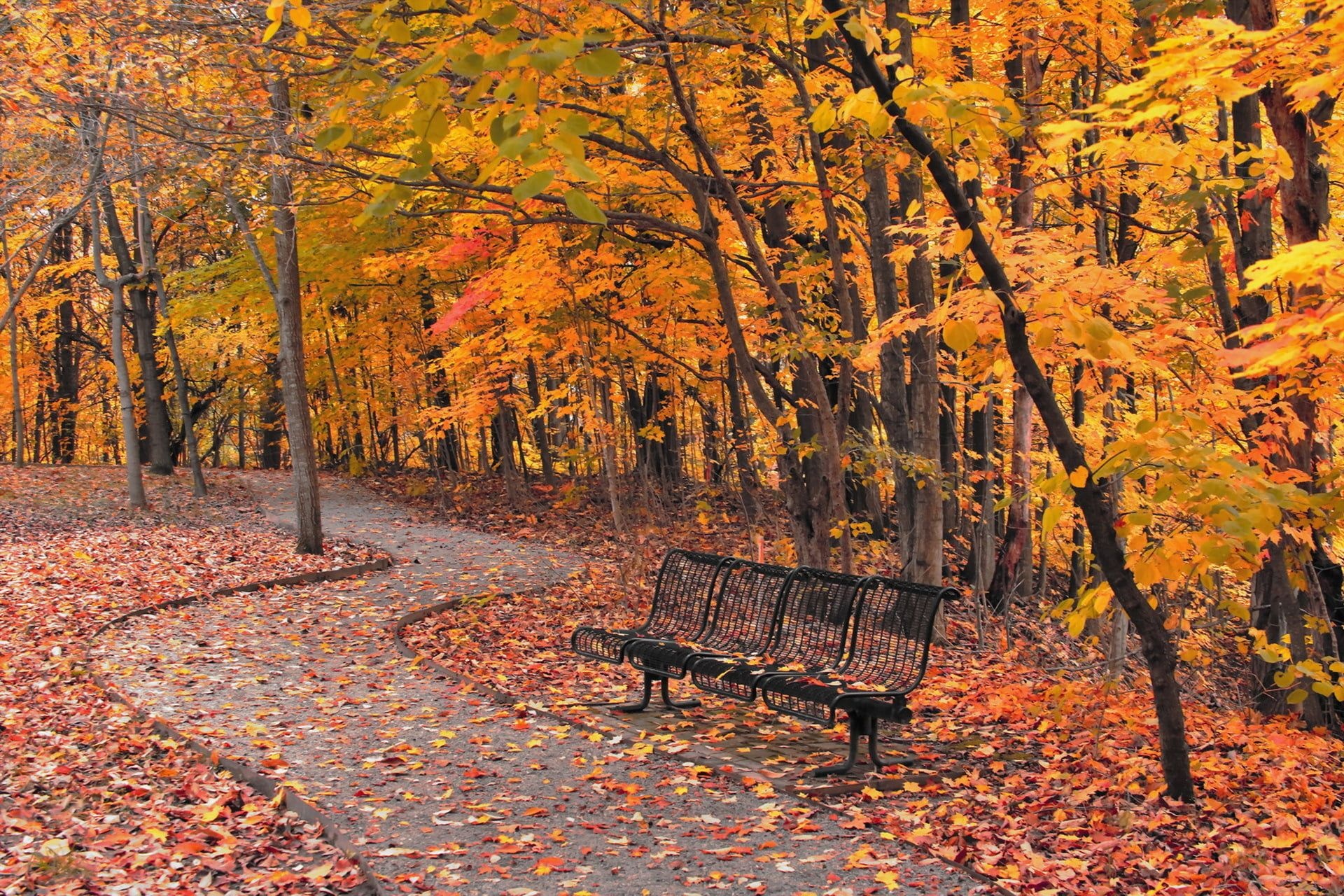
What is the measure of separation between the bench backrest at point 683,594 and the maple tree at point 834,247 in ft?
4.59

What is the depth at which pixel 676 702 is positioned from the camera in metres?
7.26

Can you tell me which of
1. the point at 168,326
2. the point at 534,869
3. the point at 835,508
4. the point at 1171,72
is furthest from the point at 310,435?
the point at 1171,72

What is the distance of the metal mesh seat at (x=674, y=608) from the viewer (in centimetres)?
738

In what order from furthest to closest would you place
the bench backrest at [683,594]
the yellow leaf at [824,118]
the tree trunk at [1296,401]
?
the bench backrest at [683,594]
the tree trunk at [1296,401]
the yellow leaf at [824,118]

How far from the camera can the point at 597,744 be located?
19.8 ft

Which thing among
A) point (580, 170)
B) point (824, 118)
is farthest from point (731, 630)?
point (580, 170)

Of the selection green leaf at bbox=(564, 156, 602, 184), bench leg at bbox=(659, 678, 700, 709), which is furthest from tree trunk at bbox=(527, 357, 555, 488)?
green leaf at bbox=(564, 156, 602, 184)

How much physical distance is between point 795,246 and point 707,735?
608cm

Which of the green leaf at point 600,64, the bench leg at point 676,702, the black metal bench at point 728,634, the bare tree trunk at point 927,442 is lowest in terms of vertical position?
the bench leg at point 676,702

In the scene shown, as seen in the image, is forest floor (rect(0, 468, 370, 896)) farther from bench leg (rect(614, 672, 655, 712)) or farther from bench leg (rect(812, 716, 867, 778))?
bench leg (rect(614, 672, 655, 712))

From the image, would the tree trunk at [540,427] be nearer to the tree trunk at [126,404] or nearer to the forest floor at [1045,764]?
the tree trunk at [126,404]

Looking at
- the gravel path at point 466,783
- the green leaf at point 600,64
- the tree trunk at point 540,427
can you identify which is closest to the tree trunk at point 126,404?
the tree trunk at point 540,427

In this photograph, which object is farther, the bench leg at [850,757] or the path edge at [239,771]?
the bench leg at [850,757]

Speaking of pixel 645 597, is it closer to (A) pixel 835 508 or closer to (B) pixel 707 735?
(A) pixel 835 508
